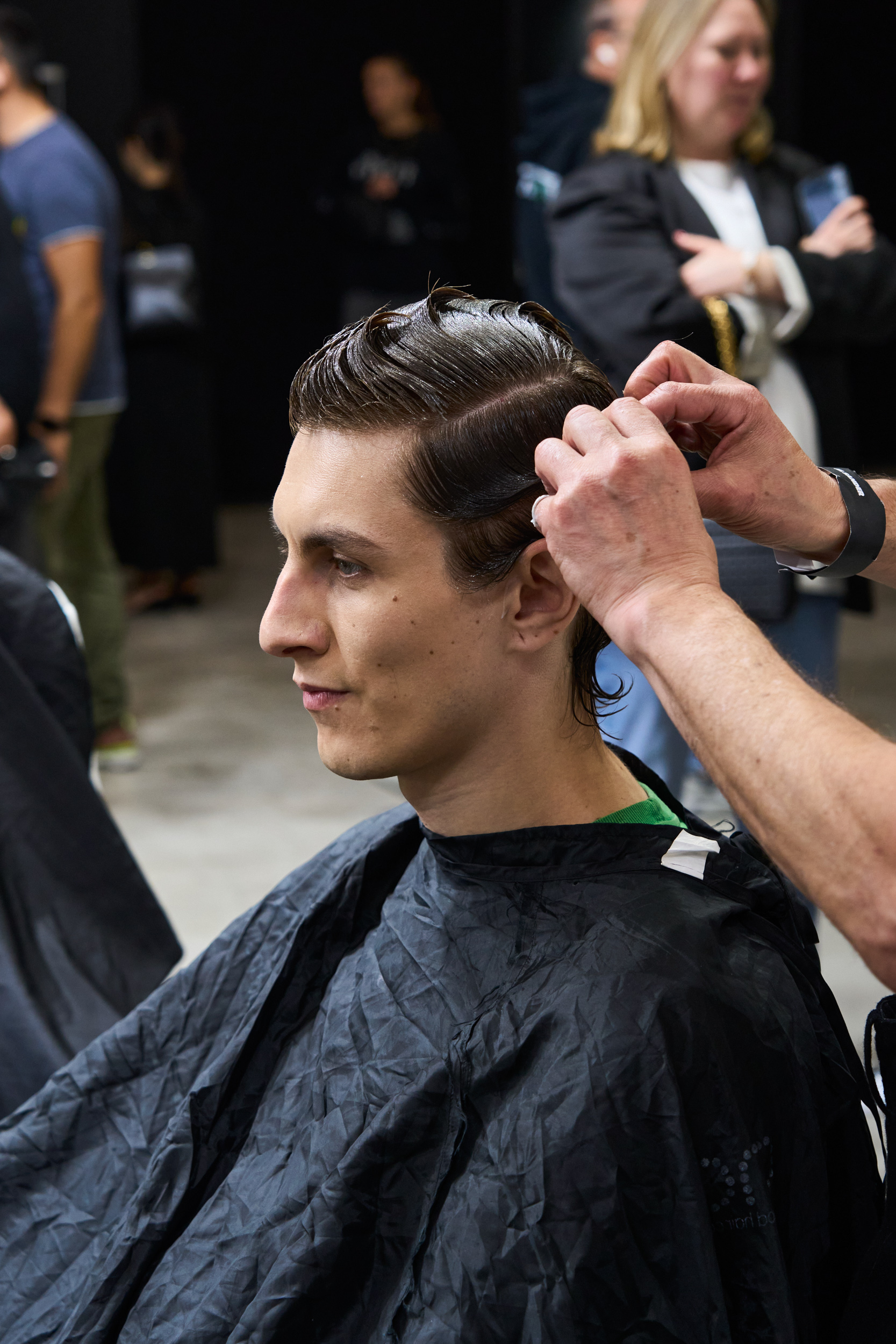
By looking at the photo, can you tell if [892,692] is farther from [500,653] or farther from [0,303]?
[500,653]

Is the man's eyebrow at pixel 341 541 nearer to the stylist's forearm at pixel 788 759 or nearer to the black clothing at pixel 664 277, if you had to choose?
the stylist's forearm at pixel 788 759

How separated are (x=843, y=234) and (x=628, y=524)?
158 cm

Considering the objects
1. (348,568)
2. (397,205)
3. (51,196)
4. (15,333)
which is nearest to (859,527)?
(348,568)

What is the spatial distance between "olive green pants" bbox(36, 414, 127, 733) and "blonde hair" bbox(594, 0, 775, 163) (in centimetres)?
178

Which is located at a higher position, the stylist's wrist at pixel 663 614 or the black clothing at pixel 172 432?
the stylist's wrist at pixel 663 614

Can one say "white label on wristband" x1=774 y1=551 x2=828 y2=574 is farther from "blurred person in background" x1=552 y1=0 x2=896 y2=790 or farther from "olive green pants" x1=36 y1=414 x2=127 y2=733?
"olive green pants" x1=36 y1=414 x2=127 y2=733

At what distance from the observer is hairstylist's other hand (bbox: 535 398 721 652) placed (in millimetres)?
815

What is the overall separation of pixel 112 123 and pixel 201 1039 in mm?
5200

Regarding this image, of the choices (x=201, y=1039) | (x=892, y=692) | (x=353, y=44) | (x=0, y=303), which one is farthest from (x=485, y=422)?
(x=353, y=44)

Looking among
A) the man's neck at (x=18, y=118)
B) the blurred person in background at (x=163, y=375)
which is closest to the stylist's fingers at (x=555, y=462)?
the man's neck at (x=18, y=118)

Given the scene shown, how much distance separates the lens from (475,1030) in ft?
3.15

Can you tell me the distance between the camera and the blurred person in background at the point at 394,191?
5684mm

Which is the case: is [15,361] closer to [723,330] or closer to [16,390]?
[16,390]

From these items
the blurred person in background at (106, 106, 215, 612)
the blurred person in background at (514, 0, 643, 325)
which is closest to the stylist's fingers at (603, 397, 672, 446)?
the blurred person in background at (514, 0, 643, 325)
